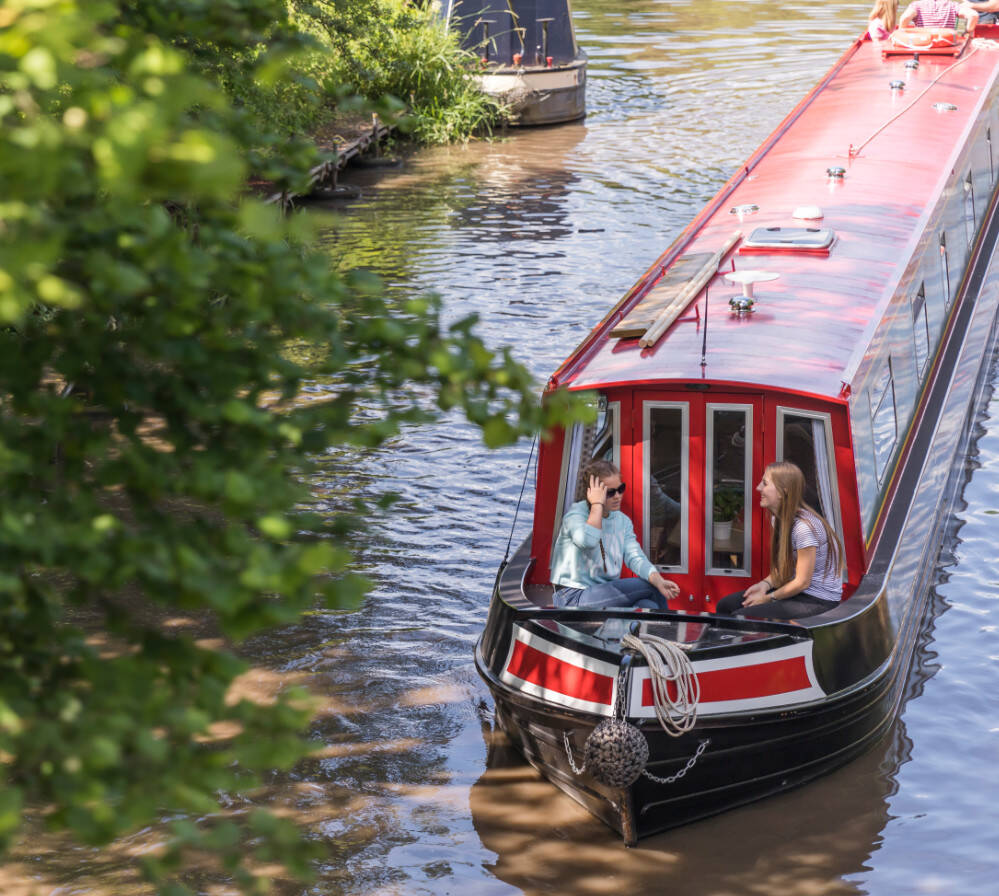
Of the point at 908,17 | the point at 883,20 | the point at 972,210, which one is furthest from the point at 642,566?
the point at 883,20

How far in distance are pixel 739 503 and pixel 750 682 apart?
1.30 m

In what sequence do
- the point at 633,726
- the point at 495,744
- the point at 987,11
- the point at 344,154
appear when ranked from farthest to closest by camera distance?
the point at 344,154 < the point at 987,11 < the point at 495,744 < the point at 633,726

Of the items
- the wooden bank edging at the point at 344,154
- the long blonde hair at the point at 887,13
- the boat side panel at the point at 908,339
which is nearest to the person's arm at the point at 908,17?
the long blonde hair at the point at 887,13

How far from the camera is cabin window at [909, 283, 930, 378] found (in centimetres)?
1041

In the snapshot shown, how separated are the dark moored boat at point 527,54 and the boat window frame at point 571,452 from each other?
1746 cm

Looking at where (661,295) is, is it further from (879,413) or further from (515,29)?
(515,29)

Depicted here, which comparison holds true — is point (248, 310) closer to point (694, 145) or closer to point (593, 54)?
point (694, 145)

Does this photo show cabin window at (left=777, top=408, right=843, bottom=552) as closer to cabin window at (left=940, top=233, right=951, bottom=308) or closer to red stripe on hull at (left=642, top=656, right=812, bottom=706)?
red stripe on hull at (left=642, top=656, right=812, bottom=706)

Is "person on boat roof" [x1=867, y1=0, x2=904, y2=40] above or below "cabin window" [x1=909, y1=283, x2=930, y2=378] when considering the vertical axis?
above

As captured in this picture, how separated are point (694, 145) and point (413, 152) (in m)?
4.97

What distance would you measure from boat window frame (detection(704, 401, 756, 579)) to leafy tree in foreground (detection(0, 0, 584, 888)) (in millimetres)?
4353

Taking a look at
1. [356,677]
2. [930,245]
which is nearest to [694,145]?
[930,245]

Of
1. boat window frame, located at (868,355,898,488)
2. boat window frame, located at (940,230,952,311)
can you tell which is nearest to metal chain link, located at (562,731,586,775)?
boat window frame, located at (868,355,898,488)

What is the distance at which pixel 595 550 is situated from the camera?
7.84 meters
